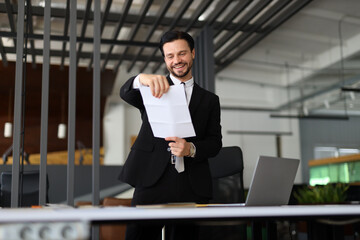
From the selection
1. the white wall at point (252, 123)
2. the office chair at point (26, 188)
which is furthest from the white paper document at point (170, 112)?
the white wall at point (252, 123)

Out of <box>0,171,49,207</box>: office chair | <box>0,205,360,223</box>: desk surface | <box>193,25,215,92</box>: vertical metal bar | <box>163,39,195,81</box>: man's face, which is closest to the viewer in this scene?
<box>0,205,360,223</box>: desk surface

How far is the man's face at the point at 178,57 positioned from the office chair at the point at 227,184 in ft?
4.14

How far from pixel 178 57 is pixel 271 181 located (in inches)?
26.3

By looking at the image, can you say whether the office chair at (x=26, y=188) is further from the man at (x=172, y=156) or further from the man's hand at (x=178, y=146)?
the man's hand at (x=178, y=146)

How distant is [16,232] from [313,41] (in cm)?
951

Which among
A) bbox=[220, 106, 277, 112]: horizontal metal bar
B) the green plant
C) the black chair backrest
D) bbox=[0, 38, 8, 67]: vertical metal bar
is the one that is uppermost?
bbox=[0, 38, 8, 67]: vertical metal bar

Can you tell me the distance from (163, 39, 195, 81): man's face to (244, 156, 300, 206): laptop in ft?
1.74

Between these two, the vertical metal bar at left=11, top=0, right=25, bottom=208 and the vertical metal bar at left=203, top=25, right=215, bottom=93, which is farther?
the vertical metal bar at left=203, top=25, right=215, bottom=93

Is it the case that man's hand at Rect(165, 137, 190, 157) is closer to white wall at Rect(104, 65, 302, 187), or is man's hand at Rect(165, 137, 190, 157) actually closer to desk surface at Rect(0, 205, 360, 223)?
desk surface at Rect(0, 205, 360, 223)

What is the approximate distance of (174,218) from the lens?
1.17 meters

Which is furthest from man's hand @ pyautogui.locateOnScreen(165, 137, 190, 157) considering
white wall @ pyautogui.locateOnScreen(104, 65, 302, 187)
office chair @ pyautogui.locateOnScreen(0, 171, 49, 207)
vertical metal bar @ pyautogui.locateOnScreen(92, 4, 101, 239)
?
white wall @ pyautogui.locateOnScreen(104, 65, 302, 187)

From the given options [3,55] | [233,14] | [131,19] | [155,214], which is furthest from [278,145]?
[155,214]

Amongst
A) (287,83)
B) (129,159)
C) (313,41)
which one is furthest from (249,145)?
(129,159)

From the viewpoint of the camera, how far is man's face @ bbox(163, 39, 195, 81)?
208 centimetres
